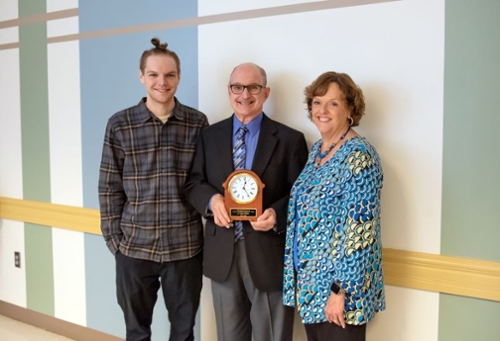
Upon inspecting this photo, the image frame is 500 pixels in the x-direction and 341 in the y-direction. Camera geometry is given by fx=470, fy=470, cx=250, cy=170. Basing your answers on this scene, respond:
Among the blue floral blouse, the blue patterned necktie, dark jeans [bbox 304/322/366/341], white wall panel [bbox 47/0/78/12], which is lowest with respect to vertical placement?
dark jeans [bbox 304/322/366/341]

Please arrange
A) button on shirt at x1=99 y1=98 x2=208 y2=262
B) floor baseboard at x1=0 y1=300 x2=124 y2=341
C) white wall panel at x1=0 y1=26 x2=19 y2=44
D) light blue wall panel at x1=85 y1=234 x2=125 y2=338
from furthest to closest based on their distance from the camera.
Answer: white wall panel at x1=0 y1=26 x2=19 y2=44
floor baseboard at x1=0 y1=300 x2=124 y2=341
light blue wall panel at x1=85 y1=234 x2=125 y2=338
button on shirt at x1=99 y1=98 x2=208 y2=262

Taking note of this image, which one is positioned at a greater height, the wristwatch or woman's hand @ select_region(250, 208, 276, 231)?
woman's hand @ select_region(250, 208, 276, 231)

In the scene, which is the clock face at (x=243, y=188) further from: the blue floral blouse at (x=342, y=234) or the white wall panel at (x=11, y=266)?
the white wall panel at (x=11, y=266)

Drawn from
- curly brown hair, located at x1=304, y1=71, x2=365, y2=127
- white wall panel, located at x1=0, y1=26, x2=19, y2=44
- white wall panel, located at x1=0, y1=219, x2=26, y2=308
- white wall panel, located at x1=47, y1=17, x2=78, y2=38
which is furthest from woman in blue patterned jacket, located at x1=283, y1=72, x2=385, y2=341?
white wall panel, located at x1=0, y1=26, x2=19, y2=44

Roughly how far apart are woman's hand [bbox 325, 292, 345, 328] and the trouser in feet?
1.20

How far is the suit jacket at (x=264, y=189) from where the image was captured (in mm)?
1952

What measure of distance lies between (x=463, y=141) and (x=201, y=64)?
1.38 m

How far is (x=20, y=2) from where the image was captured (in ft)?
11.0

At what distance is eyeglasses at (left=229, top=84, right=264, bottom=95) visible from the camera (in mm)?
2016

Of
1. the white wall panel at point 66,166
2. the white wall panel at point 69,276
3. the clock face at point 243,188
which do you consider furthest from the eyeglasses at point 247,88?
the white wall panel at point 69,276

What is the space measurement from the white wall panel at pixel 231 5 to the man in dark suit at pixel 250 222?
0.43 meters

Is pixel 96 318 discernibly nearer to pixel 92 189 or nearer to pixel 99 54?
pixel 92 189

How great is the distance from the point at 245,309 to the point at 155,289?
468 mm

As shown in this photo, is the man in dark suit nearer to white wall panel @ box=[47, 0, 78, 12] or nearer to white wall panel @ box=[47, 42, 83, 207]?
white wall panel @ box=[47, 42, 83, 207]
